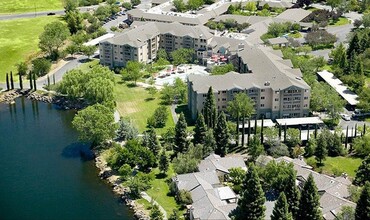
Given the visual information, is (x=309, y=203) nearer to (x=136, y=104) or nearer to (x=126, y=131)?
(x=126, y=131)

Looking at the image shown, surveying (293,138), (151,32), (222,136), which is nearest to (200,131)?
(222,136)

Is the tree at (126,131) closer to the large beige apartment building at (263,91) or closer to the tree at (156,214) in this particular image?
the large beige apartment building at (263,91)

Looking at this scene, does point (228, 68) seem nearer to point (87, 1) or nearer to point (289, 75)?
point (289, 75)

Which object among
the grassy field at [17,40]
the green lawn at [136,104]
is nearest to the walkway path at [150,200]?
the green lawn at [136,104]

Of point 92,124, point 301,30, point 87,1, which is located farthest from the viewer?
point 87,1

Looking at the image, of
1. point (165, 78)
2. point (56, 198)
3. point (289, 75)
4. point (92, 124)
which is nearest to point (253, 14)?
point (165, 78)

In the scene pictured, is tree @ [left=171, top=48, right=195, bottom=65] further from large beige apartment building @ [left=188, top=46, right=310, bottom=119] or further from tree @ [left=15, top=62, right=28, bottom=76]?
tree @ [left=15, top=62, right=28, bottom=76]

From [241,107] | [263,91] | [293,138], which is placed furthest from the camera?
[263,91]
